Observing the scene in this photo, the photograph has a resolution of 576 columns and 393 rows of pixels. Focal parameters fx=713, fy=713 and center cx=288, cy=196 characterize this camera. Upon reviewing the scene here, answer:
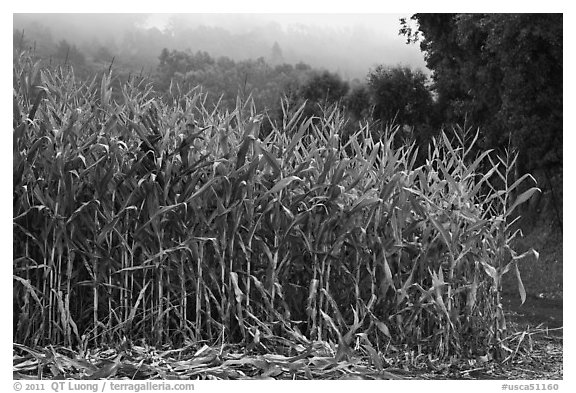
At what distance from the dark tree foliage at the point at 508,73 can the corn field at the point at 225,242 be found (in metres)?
6.42

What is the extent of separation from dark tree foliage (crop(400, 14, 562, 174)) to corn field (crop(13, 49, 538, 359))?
6.42 meters

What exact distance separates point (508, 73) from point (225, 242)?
8.22m

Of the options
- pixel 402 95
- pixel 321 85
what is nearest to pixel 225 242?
pixel 402 95

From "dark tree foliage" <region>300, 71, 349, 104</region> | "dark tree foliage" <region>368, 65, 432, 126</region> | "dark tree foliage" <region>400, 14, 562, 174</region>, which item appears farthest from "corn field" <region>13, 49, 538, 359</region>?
"dark tree foliage" <region>300, 71, 349, 104</region>

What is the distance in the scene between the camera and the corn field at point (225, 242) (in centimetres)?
340

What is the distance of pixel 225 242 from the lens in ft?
11.3

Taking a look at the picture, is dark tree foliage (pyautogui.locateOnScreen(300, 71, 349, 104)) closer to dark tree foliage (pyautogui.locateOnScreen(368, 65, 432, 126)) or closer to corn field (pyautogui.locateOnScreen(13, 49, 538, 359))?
dark tree foliage (pyautogui.locateOnScreen(368, 65, 432, 126))

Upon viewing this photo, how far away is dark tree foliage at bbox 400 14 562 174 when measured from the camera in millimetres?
9945

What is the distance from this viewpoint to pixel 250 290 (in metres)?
3.55

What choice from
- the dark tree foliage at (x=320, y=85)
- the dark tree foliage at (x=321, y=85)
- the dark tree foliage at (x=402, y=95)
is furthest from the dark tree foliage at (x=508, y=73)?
the dark tree foliage at (x=321, y=85)

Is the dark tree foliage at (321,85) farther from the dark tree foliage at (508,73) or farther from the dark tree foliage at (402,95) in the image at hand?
the dark tree foliage at (508,73)
